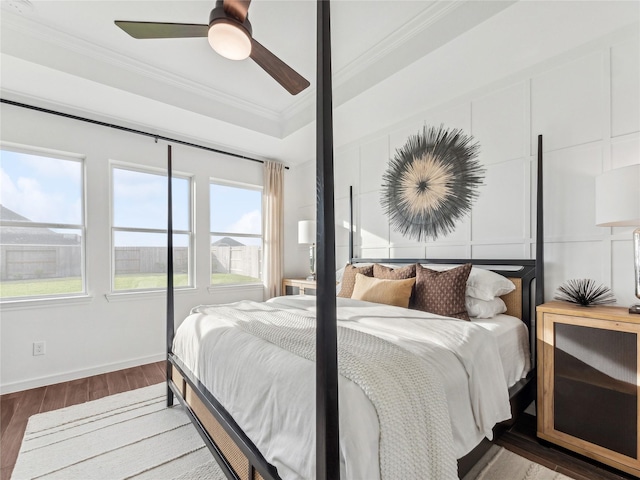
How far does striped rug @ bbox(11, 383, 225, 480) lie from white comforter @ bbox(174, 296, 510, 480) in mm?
464

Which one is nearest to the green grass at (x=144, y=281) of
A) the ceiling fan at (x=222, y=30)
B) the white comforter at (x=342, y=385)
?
the white comforter at (x=342, y=385)

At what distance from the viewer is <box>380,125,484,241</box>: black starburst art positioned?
279cm

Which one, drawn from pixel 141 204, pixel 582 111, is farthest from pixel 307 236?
pixel 582 111

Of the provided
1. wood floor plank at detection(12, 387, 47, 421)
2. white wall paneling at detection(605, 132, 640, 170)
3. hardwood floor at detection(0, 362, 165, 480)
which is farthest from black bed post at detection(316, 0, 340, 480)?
wood floor plank at detection(12, 387, 47, 421)

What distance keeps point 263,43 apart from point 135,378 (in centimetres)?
332

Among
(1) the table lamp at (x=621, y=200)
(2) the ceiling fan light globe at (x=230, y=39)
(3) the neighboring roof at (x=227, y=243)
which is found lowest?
(3) the neighboring roof at (x=227, y=243)

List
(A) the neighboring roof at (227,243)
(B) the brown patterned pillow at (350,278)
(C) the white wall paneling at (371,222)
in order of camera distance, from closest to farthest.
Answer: (B) the brown patterned pillow at (350,278), (C) the white wall paneling at (371,222), (A) the neighboring roof at (227,243)

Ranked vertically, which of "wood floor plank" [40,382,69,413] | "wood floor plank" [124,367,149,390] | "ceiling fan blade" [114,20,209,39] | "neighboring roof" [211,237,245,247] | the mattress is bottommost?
"wood floor plank" [124,367,149,390]

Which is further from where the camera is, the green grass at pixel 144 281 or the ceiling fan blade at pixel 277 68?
the green grass at pixel 144 281

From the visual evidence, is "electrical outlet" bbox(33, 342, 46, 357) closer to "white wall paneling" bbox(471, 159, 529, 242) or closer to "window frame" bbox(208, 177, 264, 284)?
"window frame" bbox(208, 177, 264, 284)

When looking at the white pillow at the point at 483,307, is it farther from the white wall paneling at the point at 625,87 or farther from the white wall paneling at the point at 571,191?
the white wall paneling at the point at 625,87

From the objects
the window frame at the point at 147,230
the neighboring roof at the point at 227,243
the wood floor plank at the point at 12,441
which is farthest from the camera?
the neighboring roof at the point at 227,243

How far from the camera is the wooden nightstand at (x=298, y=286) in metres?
3.90

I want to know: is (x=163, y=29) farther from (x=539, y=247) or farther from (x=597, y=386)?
(x=597, y=386)
